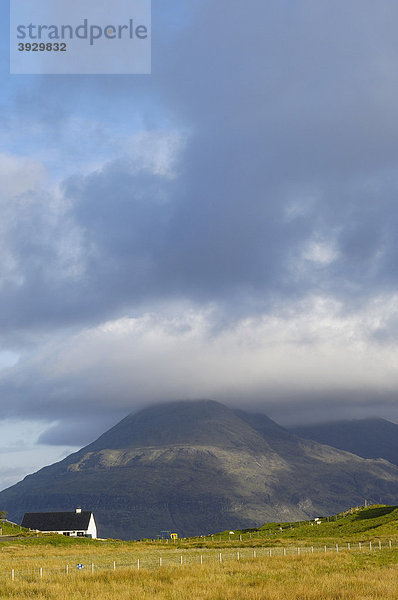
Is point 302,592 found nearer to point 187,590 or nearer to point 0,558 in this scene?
point 187,590

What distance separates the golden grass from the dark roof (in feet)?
436

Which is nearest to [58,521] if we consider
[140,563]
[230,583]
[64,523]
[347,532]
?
[64,523]

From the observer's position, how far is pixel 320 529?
13062 centimetres

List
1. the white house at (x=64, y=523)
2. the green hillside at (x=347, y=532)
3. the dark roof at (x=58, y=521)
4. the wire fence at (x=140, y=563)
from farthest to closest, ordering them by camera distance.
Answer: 1. the dark roof at (x=58, y=521)
2. the white house at (x=64, y=523)
3. the green hillside at (x=347, y=532)
4. the wire fence at (x=140, y=563)

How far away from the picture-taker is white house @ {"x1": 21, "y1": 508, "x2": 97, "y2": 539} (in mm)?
176000

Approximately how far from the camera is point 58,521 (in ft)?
591

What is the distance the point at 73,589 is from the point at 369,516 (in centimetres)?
12053

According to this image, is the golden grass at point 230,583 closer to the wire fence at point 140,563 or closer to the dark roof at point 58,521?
the wire fence at point 140,563

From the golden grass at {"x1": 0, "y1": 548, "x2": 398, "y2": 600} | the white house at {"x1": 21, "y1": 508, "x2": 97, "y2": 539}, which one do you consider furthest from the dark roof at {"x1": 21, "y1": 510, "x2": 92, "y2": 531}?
the golden grass at {"x1": 0, "y1": 548, "x2": 398, "y2": 600}

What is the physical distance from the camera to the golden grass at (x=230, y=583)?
36.9 meters

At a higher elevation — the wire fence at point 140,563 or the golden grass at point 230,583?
the golden grass at point 230,583

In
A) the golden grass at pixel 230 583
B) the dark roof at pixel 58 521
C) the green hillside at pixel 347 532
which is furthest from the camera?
the dark roof at pixel 58 521

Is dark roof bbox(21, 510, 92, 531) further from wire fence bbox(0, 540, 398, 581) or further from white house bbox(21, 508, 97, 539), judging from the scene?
wire fence bbox(0, 540, 398, 581)

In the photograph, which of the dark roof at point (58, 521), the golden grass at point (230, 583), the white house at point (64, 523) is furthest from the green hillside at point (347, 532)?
the dark roof at point (58, 521)
